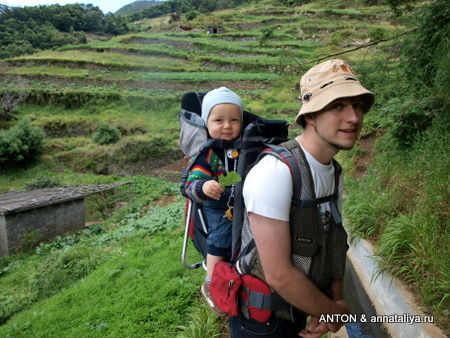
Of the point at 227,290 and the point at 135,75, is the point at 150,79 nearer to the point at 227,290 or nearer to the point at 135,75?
the point at 135,75

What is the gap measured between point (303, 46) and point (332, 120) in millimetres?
33231

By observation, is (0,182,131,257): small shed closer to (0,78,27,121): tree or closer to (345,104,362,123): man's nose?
(345,104,362,123): man's nose

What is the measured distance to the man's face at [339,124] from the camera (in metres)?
1.28

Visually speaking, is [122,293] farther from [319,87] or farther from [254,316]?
[319,87]

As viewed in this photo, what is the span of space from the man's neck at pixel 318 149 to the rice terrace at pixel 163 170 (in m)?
2.10

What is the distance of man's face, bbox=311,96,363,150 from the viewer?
50.4 inches

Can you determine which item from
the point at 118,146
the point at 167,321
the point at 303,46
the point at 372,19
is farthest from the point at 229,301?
the point at 372,19

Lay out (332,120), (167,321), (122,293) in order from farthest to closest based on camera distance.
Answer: (122,293) → (167,321) → (332,120)

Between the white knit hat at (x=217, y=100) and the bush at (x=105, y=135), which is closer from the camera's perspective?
the white knit hat at (x=217, y=100)

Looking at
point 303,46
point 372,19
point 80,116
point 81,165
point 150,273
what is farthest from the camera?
point 372,19

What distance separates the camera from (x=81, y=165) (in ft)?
62.3

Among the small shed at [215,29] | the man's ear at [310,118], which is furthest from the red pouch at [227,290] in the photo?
the small shed at [215,29]

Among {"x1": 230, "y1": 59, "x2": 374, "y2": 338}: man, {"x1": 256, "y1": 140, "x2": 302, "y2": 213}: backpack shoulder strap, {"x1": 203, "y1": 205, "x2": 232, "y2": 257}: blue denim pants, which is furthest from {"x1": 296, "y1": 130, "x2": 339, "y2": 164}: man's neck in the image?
{"x1": 203, "y1": 205, "x2": 232, "y2": 257}: blue denim pants

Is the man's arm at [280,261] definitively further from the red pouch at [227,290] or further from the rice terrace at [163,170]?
the rice terrace at [163,170]
